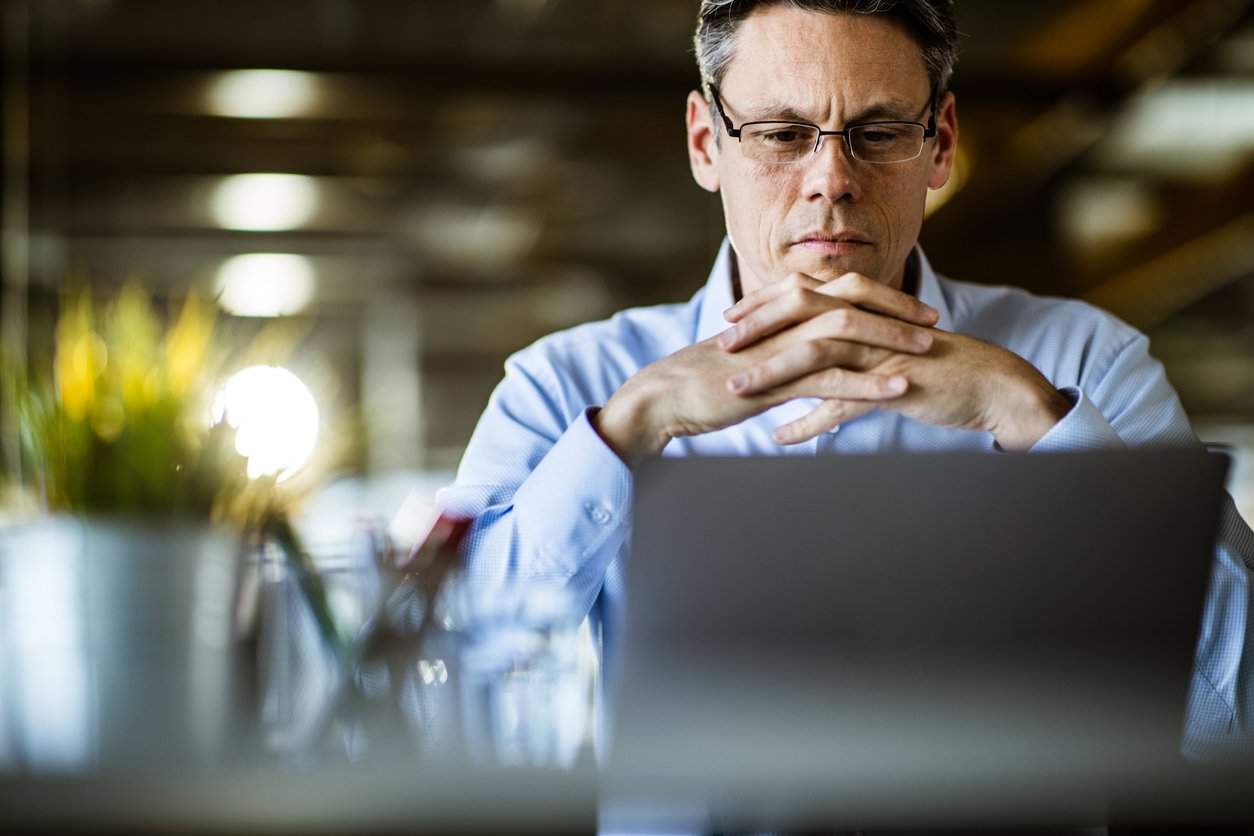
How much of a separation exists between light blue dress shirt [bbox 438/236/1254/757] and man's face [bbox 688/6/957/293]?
0.16 meters

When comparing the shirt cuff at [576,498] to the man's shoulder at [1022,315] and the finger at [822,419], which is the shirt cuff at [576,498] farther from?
the man's shoulder at [1022,315]

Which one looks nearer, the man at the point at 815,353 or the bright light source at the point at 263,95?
the man at the point at 815,353

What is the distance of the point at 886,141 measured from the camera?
1.50 metres

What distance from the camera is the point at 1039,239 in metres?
6.94

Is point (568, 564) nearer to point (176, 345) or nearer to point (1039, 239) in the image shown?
point (176, 345)

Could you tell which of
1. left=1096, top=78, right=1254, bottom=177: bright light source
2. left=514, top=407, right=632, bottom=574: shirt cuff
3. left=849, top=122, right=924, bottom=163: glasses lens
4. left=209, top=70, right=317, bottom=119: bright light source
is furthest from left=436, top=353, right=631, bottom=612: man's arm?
left=1096, top=78, right=1254, bottom=177: bright light source

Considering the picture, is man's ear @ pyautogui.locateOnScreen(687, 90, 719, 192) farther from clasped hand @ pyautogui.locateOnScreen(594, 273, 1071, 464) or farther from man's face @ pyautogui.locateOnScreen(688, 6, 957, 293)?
clasped hand @ pyautogui.locateOnScreen(594, 273, 1071, 464)

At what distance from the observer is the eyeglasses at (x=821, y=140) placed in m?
1.47

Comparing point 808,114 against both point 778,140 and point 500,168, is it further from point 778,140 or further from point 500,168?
point 500,168

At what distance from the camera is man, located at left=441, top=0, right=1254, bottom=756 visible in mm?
1206

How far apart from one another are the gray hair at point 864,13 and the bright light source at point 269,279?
6795 millimetres

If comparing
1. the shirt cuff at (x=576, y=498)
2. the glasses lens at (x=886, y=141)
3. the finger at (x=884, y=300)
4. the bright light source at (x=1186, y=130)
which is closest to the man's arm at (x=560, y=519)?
the shirt cuff at (x=576, y=498)

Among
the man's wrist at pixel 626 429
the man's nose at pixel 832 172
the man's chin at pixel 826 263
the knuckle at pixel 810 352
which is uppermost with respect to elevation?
the man's nose at pixel 832 172

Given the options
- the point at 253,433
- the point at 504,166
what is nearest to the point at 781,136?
the point at 253,433
